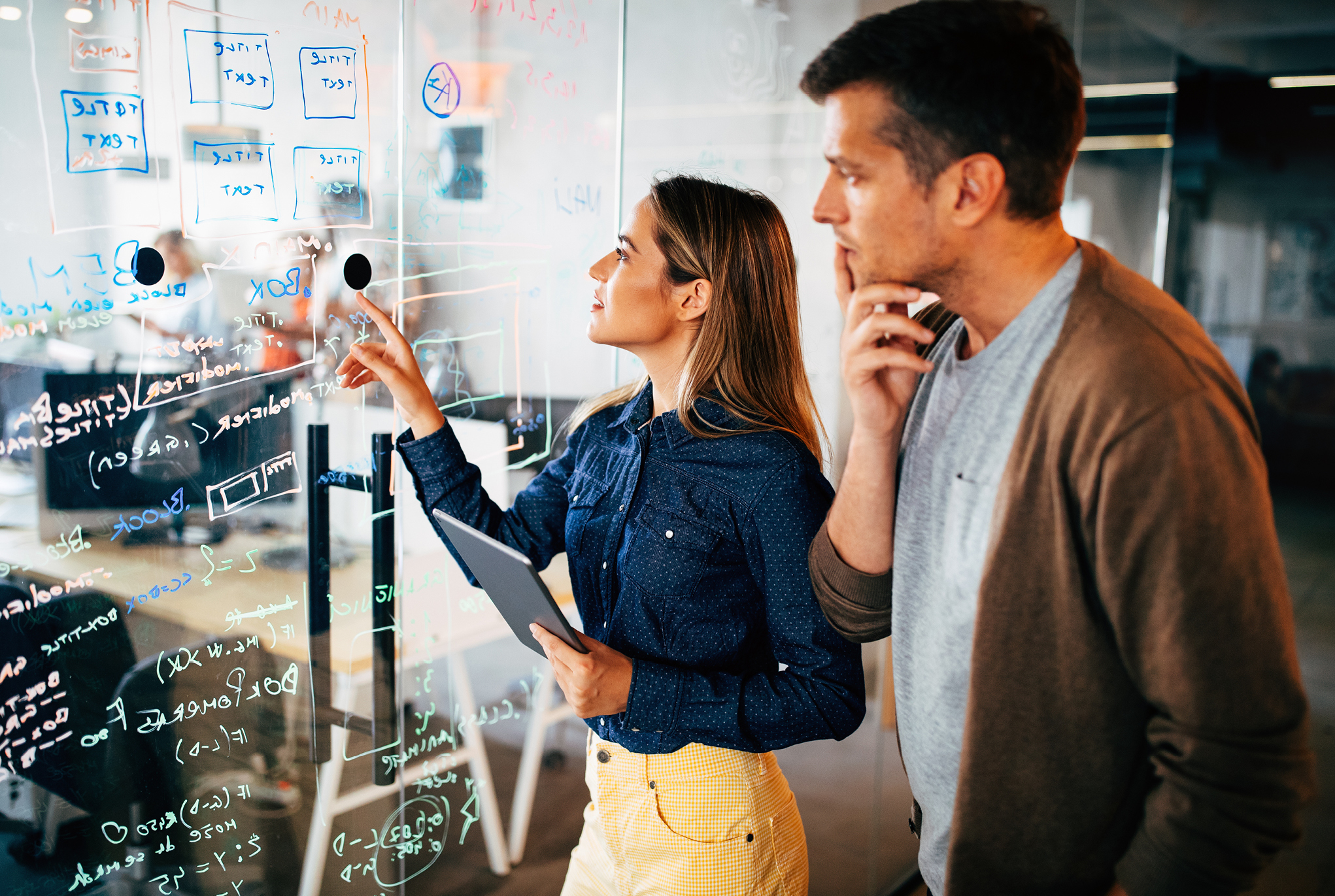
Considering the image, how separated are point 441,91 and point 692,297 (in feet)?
1.96

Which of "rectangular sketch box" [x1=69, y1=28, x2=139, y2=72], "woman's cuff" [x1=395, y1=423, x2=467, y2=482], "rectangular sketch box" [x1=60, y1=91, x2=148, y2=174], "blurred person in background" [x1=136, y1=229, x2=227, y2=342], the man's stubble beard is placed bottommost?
"woman's cuff" [x1=395, y1=423, x2=467, y2=482]

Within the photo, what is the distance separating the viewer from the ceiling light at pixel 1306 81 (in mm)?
4957

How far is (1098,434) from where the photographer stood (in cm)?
83

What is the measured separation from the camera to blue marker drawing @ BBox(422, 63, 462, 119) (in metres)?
1.55

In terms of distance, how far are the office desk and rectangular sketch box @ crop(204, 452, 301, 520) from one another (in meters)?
0.05

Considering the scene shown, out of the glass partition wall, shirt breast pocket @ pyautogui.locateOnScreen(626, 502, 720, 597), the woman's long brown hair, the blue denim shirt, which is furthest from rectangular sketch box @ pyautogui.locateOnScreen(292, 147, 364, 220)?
shirt breast pocket @ pyautogui.locateOnScreen(626, 502, 720, 597)

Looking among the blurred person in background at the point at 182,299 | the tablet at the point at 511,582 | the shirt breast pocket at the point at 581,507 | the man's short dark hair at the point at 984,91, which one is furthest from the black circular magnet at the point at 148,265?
the man's short dark hair at the point at 984,91

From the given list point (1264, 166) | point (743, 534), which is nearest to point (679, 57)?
point (743, 534)

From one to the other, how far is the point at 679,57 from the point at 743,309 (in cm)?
104

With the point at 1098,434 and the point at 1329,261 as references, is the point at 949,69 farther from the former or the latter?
the point at 1329,261

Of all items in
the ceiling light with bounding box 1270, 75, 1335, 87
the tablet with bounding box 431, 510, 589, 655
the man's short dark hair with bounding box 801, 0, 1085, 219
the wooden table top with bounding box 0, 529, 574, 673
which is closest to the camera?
the man's short dark hair with bounding box 801, 0, 1085, 219

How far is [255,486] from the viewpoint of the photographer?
134 centimetres

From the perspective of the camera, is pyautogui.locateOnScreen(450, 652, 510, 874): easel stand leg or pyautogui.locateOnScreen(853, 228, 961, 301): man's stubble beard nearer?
pyautogui.locateOnScreen(853, 228, 961, 301): man's stubble beard

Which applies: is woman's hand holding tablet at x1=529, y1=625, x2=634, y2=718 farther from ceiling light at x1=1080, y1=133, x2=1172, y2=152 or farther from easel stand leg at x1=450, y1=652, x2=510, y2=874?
ceiling light at x1=1080, y1=133, x2=1172, y2=152
